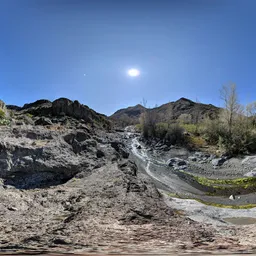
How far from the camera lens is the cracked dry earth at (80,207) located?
3.26 meters

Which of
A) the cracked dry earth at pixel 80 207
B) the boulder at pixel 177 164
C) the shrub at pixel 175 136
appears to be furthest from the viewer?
the shrub at pixel 175 136

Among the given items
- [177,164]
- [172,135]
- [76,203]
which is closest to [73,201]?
[76,203]

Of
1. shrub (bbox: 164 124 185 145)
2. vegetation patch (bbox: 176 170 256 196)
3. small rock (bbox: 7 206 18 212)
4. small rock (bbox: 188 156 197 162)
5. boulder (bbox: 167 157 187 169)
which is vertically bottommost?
vegetation patch (bbox: 176 170 256 196)

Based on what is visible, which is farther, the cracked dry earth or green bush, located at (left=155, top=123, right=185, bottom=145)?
green bush, located at (left=155, top=123, right=185, bottom=145)

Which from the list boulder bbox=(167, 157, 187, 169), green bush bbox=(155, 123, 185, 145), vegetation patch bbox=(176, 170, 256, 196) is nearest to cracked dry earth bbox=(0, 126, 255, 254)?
vegetation patch bbox=(176, 170, 256, 196)

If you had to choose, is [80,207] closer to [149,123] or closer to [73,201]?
[73,201]

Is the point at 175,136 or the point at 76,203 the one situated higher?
the point at 175,136

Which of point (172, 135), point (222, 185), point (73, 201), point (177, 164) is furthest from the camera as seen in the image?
point (172, 135)

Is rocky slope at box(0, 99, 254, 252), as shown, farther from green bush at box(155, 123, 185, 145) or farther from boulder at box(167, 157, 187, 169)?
green bush at box(155, 123, 185, 145)

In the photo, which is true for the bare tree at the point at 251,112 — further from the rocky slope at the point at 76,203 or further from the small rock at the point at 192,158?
the rocky slope at the point at 76,203

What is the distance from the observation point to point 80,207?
19.0 ft

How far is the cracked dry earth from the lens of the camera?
3.26 metres

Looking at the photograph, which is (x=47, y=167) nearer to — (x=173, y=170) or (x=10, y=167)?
(x=10, y=167)

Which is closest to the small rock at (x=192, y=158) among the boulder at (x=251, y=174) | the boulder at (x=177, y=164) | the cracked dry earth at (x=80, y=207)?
the boulder at (x=177, y=164)
